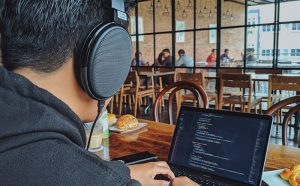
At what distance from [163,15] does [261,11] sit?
237 centimetres

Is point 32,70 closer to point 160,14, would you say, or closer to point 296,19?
point 296,19

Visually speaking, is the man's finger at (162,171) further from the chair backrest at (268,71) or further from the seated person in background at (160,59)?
the seated person in background at (160,59)

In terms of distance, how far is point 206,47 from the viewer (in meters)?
6.52

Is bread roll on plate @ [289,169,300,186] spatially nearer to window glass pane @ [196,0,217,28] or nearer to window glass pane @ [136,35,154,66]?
window glass pane @ [196,0,217,28]

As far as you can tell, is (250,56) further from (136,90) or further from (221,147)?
(221,147)

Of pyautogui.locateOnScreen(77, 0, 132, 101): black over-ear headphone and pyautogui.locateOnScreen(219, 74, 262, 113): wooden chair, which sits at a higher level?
pyautogui.locateOnScreen(77, 0, 132, 101): black over-ear headphone

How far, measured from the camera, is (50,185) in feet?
1.31

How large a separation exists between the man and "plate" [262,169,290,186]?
672 millimetres

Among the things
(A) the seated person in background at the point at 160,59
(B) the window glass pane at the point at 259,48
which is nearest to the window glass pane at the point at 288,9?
(B) the window glass pane at the point at 259,48

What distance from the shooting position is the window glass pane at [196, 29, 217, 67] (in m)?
6.34

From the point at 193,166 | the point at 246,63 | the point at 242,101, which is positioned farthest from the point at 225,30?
the point at 193,166

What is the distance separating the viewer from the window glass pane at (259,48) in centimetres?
557

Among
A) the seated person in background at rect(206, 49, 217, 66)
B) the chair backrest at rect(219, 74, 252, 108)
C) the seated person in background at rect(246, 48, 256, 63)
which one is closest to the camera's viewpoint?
the chair backrest at rect(219, 74, 252, 108)

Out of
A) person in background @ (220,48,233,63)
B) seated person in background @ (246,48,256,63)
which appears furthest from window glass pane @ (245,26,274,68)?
person in background @ (220,48,233,63)
